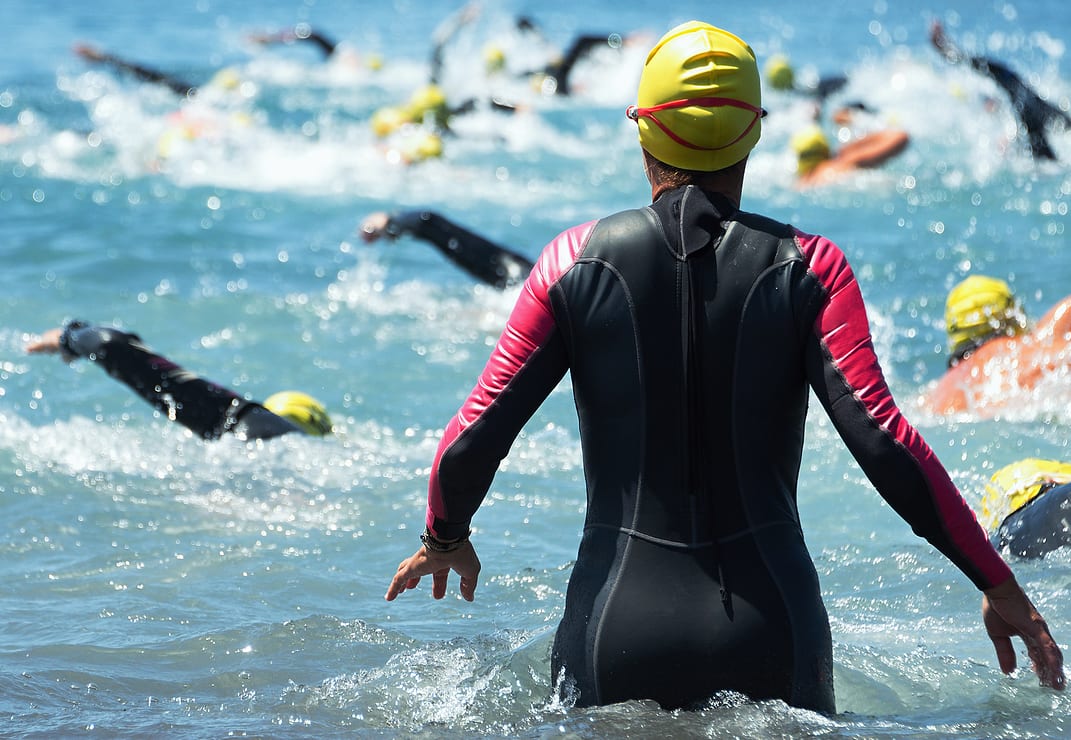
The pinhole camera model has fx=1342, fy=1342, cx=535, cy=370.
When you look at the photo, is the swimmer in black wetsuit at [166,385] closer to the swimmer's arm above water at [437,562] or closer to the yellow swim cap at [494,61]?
the swimmer's arm above water at [437,562]

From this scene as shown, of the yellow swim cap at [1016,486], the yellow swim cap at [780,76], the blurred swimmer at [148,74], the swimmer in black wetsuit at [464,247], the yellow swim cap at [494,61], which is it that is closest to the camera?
the yellow swim cap at [1016,486]

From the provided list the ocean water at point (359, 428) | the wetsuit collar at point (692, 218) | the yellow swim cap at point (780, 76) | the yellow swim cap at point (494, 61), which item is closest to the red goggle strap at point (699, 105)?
the wetsuit collar at point (692, 218)

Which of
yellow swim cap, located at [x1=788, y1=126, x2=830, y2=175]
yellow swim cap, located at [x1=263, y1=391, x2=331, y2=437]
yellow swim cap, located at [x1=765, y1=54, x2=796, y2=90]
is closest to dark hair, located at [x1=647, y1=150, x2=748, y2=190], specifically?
yellow swim cap, located at [x1=263, y1=391, x2=331, y2=437]

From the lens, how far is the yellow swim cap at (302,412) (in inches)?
272

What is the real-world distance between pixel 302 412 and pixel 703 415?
4389mm

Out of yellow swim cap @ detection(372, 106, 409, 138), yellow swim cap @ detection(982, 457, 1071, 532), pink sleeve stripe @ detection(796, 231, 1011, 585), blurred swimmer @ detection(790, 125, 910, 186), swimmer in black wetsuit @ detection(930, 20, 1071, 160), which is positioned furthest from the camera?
yellow swim cap @ detection(372, 106, 409, 138)

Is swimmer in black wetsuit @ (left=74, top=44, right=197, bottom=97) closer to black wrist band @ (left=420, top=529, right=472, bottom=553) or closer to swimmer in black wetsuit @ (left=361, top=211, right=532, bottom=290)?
swimmer in black wetsuit @ (left=361, top=211, right=532, bottom=290)

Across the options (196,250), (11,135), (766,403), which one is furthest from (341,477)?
(11,135)

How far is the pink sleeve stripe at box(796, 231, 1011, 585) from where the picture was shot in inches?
109

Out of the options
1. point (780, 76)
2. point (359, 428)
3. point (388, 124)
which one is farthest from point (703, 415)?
point (780, 76)

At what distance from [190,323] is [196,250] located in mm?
2774

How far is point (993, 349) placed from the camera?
23.7 ft

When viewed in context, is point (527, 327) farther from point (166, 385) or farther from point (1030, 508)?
point (166, 385)

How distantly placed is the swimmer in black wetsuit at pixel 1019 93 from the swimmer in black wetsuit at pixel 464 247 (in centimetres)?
430
